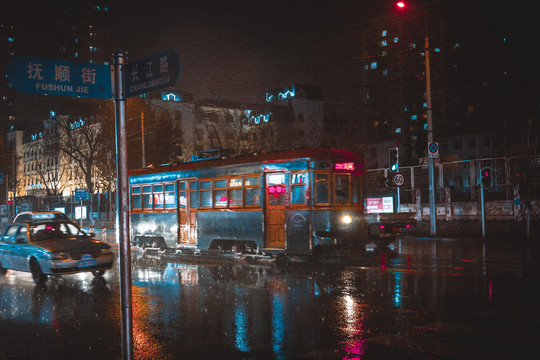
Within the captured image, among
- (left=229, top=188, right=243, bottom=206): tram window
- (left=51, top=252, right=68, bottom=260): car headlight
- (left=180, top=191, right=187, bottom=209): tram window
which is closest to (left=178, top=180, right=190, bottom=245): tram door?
(left=180, top=191, right=187, bottom=209): tram window

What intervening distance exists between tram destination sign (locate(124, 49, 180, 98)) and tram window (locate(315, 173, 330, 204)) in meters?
11.0

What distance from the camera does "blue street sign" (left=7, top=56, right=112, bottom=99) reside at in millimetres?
4793

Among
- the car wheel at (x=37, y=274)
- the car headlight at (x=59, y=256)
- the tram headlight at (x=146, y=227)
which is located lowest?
the car wheel at (x=37, y=274)

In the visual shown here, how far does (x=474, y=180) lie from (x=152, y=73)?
24.8m

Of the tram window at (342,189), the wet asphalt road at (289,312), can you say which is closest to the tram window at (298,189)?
the tram window at (342,189)

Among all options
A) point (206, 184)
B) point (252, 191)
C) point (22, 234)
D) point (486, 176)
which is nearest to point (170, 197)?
Answer: point (206, 184)

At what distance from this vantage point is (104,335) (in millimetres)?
7770

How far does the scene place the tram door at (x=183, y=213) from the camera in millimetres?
19062

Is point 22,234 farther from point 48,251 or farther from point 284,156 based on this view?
point 284,156

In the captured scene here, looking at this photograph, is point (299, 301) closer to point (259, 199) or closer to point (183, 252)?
point (259, 199)

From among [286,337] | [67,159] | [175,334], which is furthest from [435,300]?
[67,159]

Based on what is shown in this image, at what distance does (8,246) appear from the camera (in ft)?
48.5

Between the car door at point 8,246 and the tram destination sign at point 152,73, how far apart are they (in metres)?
11.4

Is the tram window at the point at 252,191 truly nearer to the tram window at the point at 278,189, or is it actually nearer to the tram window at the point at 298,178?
the tram window at the point at 278,189
